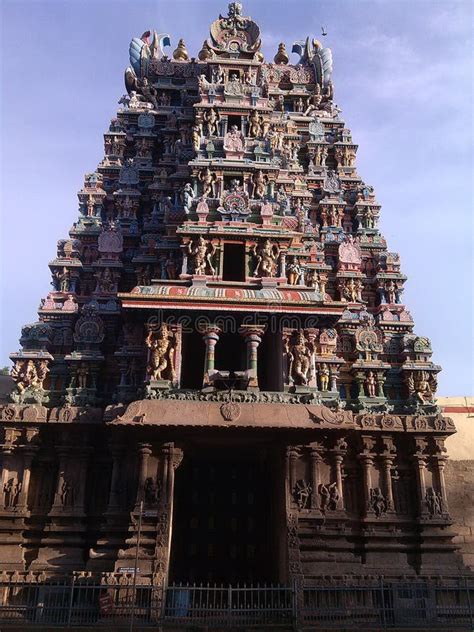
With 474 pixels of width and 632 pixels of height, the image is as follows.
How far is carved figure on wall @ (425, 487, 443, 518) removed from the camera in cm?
1752

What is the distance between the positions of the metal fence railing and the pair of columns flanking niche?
19.7ft

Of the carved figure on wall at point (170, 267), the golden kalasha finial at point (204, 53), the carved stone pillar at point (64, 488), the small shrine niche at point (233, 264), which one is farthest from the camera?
the golden kalasha finial at point (204, 53)

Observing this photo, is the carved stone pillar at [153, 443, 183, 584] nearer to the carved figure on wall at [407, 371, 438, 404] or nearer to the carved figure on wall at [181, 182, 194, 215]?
the carved figure on wall at [407, 371, 438, 404]

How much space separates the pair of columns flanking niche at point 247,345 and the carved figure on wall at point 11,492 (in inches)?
262

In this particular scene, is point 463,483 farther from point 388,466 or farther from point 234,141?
point 234,141

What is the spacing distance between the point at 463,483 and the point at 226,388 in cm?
957

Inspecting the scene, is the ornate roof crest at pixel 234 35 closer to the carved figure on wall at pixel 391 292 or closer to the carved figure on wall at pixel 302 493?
the carved figure on wall at pixel 391 292

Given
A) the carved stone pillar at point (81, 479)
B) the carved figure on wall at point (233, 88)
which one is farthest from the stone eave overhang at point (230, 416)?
the carved figure on wall at point (233, 88)

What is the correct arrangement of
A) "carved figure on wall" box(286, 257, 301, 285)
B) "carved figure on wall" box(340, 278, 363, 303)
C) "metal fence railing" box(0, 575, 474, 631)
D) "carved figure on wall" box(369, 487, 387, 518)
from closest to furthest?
"metal fence railing" box(0, 575, 474, 631), "carved figure on wall" box(369, 487, 387, 518), "carved figure on wall" box(286, 257, 301, 285), "carved figure on wall" box(340, 278, 363, 303)

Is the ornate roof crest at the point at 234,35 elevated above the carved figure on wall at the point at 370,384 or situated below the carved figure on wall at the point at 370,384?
above

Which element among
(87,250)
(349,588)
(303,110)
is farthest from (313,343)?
(303,110)

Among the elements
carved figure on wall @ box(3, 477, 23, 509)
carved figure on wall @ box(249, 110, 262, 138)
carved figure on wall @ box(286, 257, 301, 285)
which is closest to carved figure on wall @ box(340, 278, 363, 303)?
carved figure on wall @ box(286, 257, 301, 285)

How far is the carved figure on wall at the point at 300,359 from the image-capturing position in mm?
17828

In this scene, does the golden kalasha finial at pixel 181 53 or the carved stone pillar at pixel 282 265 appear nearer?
the carved stone pillar at pixel 282 265
